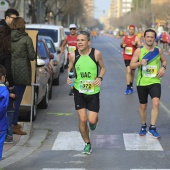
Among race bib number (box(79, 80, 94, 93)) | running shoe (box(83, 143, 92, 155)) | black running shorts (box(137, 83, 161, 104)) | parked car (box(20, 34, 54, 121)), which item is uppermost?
race bib number (box(79, 80, 94, 93))

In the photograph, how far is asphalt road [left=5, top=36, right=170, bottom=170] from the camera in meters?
7.64

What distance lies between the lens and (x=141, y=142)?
9.09m

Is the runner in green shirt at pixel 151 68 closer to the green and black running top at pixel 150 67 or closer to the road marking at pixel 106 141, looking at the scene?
the green and black running top at pixel 150 67

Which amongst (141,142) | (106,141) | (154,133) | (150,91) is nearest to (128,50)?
(150,91)

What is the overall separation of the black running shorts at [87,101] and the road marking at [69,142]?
0.75m

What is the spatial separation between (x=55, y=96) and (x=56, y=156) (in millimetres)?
7279

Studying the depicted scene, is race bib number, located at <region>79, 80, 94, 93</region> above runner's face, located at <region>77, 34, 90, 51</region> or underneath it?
underneath

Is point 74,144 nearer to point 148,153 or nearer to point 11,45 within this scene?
point 148,153

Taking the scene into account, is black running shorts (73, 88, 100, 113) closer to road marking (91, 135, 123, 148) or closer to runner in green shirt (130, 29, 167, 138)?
road marking (91, 135, 123, 148)

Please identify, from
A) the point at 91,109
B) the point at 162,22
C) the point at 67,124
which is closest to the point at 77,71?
the point at 91,109

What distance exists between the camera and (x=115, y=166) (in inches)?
296

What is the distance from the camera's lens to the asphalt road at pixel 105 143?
7.64m

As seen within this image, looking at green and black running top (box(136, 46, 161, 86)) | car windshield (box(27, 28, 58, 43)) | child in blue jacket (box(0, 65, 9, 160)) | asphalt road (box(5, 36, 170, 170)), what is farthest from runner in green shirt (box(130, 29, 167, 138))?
car windshield (box(27, 28, 58, 43))

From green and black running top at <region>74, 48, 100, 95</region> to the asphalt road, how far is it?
37.4 inches
